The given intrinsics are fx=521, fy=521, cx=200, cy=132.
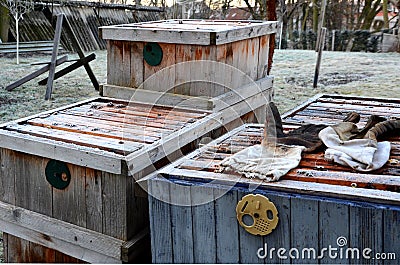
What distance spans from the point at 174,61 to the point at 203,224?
208 cm

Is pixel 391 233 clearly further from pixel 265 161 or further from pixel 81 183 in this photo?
pixel 81 183

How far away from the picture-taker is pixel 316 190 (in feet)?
7.37

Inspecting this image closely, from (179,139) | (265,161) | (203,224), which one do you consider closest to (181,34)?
(179,139)

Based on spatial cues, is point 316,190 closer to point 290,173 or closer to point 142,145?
point 290,173

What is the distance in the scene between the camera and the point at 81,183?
2.94 meters

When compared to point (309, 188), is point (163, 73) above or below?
above

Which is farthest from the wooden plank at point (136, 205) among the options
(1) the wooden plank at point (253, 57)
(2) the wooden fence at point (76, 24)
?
(2) the wooden fence at point (76, 24)

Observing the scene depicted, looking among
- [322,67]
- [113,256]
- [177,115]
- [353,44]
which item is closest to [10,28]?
[322,67]

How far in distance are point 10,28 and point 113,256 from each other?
14.3 meters

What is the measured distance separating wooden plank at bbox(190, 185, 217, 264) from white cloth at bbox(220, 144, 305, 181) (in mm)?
208

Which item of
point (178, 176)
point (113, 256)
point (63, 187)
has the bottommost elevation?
point (113, 256)

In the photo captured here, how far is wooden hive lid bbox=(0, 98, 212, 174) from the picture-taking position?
9.38 feet

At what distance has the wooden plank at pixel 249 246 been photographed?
239 cm

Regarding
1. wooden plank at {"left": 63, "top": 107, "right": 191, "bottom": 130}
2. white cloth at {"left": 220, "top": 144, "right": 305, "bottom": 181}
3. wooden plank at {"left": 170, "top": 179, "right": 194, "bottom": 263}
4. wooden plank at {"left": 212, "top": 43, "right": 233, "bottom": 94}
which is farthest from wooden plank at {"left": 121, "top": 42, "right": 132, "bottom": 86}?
wooden plank at {"left": 170, "top": 179, "right": 194, "bottom": 263}
